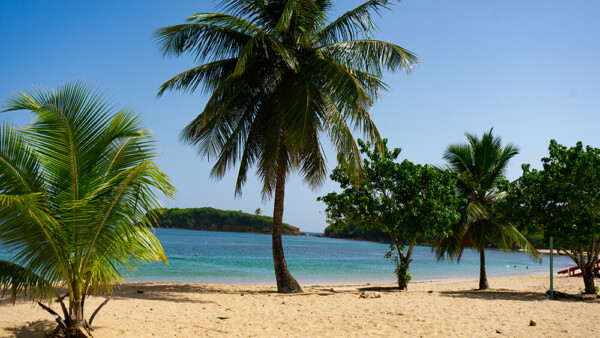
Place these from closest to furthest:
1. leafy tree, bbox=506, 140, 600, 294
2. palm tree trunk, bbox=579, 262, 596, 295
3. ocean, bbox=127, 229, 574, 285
A: 1. leafy tree, bbox=506, 140, 600, 294
2. palm tree trunk, bbox=579, 262, 596, 295
3. ocean, bbox=127, 229, 574, 285

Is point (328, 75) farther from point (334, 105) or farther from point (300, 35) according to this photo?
point (300, 35)

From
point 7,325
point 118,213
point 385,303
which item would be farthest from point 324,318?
point 7,325

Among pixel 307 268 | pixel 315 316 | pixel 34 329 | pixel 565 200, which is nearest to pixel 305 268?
pixel 307 268

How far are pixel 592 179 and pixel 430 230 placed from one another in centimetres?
476

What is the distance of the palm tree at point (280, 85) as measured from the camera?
11.5 metres

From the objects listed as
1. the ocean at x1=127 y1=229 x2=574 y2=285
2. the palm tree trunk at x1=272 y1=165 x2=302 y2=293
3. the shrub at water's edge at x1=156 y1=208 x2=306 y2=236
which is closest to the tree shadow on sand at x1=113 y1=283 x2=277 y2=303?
the palm tree trunk at x1=272 y1=165 x2=302 y2=293

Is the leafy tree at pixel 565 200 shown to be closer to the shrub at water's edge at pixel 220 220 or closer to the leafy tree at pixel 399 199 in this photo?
the leafy tree at pixel 399 199

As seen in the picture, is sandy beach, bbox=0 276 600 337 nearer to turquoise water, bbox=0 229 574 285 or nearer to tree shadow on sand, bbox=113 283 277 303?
tree shadow on sand, bbox=113 283 277 303

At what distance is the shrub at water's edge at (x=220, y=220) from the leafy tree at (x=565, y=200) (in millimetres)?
124799

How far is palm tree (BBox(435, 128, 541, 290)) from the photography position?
53.1ft

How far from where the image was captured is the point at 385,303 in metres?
10.5

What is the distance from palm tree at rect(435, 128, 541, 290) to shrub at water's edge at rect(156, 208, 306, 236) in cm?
12083

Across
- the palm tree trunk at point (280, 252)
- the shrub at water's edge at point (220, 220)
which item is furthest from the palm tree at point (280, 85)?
the shrub at water's edge at point (220, 220)

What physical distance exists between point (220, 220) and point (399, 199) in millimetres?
128293
